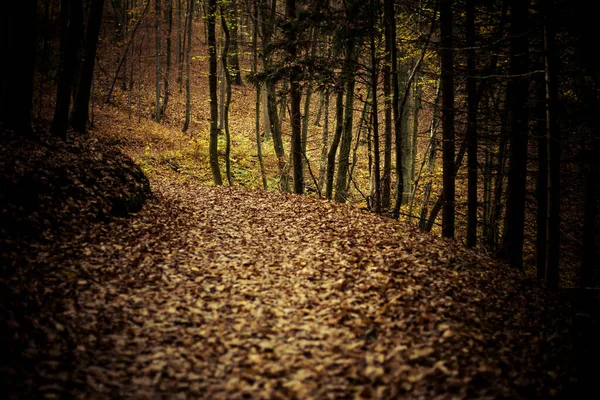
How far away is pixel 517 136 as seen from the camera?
27.8 feet

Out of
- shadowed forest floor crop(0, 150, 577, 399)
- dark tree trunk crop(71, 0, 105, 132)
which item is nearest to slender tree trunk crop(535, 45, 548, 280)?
shadowed forest floor crop(0, 150, 577, 399)

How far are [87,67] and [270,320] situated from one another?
11.0m

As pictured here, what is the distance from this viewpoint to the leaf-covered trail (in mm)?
3854

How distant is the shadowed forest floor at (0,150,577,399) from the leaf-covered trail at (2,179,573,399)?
22mm

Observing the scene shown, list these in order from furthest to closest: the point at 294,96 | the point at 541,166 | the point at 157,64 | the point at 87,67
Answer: the point at 157,64
the point at 294,96
the point at 87,67
the point at 541,166

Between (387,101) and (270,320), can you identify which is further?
(387,101)

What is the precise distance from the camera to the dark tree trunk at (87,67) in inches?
444

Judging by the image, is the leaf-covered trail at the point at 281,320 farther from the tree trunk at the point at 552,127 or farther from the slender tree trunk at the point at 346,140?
the slender tree trunk at the point at 346,140

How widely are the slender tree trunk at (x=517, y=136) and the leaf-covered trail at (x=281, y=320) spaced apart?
4.62ft

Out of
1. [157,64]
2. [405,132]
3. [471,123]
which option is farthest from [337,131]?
[157,64]

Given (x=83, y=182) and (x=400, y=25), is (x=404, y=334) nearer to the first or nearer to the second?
(x=83, y=182)

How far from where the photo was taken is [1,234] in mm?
5723

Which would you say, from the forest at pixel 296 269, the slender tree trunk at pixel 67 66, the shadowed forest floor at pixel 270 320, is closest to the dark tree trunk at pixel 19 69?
the forest at pixel 296 269

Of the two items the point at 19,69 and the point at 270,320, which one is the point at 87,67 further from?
the point at 270,320
